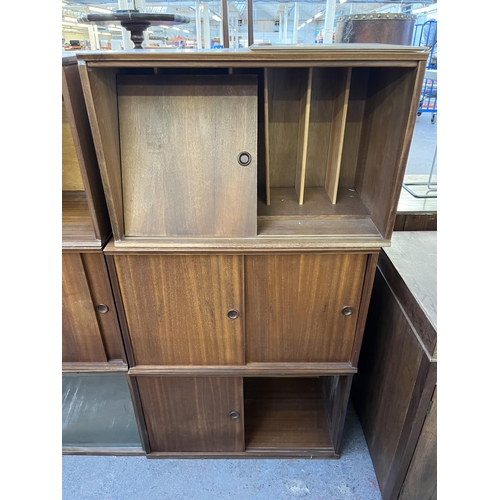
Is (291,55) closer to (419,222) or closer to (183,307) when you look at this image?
(183,307)

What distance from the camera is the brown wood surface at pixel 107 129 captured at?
32.5 inches

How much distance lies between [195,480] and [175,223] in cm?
102

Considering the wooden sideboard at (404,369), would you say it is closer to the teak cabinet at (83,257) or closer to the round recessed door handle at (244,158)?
the round recessed door handle at (244,158)

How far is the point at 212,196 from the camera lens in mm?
979

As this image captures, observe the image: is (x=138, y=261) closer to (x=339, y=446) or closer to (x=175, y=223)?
(x=175, y=223)

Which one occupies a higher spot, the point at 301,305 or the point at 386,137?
the point at 386,137

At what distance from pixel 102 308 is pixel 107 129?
0.54m

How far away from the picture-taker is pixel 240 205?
3.21 ft

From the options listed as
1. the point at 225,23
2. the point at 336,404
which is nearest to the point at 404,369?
the point at 336,404

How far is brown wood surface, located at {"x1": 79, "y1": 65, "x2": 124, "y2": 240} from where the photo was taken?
82cm

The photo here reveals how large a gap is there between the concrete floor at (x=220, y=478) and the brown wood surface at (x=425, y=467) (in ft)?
0.78

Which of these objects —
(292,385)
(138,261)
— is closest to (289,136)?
(138,261)

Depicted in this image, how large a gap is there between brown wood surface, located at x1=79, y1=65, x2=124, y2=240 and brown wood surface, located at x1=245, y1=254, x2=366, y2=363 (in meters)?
0.39

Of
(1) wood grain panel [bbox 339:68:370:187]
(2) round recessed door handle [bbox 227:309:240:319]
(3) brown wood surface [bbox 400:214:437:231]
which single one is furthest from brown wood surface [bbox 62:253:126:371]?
(3) brown wood surface [bbox 400:214:437:231]
